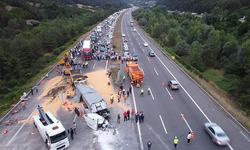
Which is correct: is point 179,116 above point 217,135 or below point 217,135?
below

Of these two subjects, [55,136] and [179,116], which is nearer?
[55,136]

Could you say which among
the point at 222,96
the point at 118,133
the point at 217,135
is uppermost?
the point at 217,135

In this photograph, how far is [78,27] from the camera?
76.4m

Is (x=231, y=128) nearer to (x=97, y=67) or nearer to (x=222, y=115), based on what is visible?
(x=222, y=115)

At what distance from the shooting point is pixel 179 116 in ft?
67.0

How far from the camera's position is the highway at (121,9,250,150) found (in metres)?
16.5

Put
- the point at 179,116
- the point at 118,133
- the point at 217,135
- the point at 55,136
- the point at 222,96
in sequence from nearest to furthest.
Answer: the point at 55,136 < the point at 217,135 < the point at 118,133 < the point at 179,116 < the point at 222,96

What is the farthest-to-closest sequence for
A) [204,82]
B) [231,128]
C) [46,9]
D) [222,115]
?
[46,9]
[204,82]
[222,115]
[231,128]

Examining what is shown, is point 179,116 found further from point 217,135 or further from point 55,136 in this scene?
point 55,136

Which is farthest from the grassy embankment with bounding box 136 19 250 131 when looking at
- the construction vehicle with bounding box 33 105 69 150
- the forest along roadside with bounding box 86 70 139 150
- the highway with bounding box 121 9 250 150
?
the construction vehicle with bounding box 33 105 69 150

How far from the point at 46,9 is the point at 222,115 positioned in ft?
406

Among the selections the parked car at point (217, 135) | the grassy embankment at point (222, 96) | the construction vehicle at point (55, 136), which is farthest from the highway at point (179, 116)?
the construction vehicle at point (55, 136)

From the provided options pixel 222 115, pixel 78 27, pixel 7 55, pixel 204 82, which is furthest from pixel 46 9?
pixel 222 115

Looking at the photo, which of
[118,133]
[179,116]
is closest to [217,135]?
[179,116]
